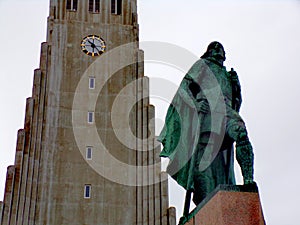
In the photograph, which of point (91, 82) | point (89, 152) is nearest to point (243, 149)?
point (89, 152)

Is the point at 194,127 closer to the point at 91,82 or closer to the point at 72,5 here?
the point at 91,82

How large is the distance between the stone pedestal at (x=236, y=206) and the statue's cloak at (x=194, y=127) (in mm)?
897

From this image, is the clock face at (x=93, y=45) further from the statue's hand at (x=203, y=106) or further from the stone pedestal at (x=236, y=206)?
the stone pedestal at (x=236, y=206)

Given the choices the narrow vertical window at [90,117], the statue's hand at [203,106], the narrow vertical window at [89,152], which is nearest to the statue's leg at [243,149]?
the statue's hand at [203,106]

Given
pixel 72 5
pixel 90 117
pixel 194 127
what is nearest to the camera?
pixel 194 127

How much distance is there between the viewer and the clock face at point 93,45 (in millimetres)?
31266

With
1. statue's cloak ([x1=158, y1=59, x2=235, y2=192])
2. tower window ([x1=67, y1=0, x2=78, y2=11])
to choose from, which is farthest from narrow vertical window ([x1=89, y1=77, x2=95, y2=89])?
statue's cloak ([x1=158, y1=59, x2=235, y2=192])

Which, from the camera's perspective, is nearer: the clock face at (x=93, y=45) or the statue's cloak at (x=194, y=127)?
the statue's cloak at (x=194, y=127)

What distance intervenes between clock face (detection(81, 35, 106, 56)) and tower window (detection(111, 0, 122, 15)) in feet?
6.91

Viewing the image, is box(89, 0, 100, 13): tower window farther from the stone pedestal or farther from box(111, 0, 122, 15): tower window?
the stone pedestal

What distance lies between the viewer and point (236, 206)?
591 centimetres

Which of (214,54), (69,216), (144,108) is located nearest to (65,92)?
(144,108)

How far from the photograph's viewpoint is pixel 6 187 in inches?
1061

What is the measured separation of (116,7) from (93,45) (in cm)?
288
